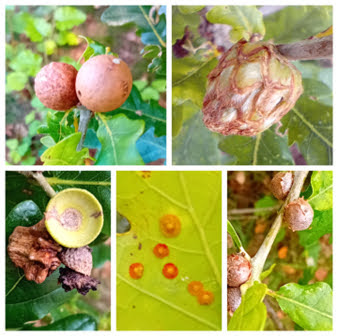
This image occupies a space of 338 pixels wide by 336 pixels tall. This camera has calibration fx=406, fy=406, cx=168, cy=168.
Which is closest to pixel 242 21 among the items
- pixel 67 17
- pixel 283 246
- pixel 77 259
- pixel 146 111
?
pixel 146 111

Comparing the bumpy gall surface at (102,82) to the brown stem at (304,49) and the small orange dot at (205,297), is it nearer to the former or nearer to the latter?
the brown stem at (304,49)

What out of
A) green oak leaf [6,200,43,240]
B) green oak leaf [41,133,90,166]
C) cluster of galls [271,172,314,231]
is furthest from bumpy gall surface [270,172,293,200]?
green oak leaf [6,200,43,240]

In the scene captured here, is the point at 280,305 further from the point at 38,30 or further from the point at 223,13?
the point at 38,30

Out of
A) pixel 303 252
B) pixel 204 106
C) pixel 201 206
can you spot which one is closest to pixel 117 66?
pixel 204 106

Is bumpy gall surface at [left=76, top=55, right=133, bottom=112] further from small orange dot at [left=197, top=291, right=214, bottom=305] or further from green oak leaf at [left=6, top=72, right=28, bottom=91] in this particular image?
small orange dot at [left=197, top=291, right=214, bottom=305]

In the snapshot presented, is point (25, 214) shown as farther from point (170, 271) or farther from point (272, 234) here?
point (272, 234)

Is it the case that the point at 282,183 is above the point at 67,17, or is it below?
below
